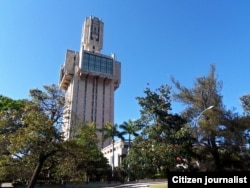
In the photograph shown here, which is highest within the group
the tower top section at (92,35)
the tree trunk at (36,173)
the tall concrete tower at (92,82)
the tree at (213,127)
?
the tower top section at (92,35)

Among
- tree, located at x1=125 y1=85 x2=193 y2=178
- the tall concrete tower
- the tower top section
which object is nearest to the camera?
tree, located at x1=125 y1=85 x2=193 y2=178

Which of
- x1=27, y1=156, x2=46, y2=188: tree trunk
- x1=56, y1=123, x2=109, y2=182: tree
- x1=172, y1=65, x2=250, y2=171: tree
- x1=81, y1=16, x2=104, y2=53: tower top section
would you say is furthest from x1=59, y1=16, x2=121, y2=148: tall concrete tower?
x1=27, y1=156, x2=46, y2=188: tree trunk

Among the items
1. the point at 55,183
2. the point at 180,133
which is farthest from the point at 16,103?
the point at 180,133

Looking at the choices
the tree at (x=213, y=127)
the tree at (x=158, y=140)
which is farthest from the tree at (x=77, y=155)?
the tree at (x=213, y=127)

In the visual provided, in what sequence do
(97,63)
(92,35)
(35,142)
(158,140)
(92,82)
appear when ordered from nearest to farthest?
1. (35,142)
2. (158,140)
3. (97,63)
4. (92,82)
5. (92,35)

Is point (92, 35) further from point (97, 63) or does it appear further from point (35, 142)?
point (35, 142)

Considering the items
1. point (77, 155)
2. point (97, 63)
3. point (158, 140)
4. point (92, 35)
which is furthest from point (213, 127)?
point (92, 35)

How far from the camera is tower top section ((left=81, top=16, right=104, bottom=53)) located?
99.6 metres

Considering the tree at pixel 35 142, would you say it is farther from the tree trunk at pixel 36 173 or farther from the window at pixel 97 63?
the window at pixel 97 63

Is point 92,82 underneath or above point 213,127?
above

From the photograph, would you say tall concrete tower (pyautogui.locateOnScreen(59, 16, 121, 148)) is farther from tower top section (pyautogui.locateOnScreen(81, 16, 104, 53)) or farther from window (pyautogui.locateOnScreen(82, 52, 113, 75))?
tower top section (pyautogui.locateOnScreen(81, 16, 104, 53))

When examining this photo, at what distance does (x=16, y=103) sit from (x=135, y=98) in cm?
1905

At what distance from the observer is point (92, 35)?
101 m

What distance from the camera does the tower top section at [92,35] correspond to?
99.6 m
